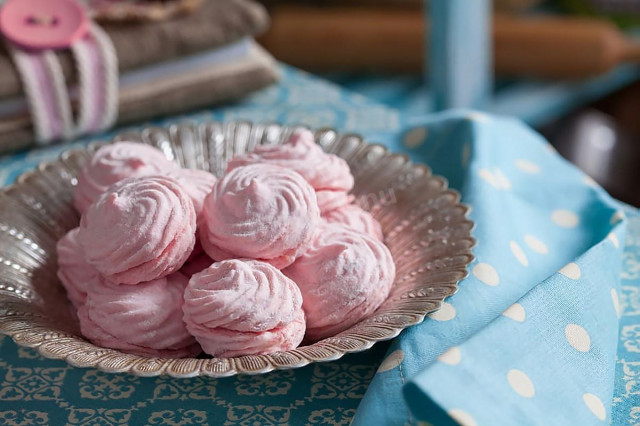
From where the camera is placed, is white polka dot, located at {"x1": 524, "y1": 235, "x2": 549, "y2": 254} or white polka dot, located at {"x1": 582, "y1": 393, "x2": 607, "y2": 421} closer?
white polka dot, located at {"x1": 582, "y1": 393, "x2": 607, "y2": 421}

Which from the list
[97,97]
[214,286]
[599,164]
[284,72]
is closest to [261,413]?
[214,286]

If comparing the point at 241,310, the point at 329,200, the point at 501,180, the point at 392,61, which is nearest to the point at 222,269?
the point at 241,310

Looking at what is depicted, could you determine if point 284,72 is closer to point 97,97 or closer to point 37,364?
point 97,97

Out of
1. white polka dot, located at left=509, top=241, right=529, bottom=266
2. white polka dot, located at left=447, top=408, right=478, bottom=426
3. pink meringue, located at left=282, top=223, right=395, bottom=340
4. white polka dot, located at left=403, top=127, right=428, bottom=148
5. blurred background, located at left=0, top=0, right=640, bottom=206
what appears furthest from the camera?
blurred background, located at left=0, top=0, right=640, bottom=206

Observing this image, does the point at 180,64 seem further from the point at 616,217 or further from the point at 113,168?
the point at 616,217

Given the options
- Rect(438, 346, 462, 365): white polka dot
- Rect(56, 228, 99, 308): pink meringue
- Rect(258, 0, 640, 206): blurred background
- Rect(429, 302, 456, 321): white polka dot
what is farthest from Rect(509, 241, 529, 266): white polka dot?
Rect(258, 0, 640, 206): blurred background

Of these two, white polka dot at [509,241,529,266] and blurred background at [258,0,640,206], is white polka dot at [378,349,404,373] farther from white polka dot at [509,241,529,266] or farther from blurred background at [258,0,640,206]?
blurred background at [258,0,640,206]
